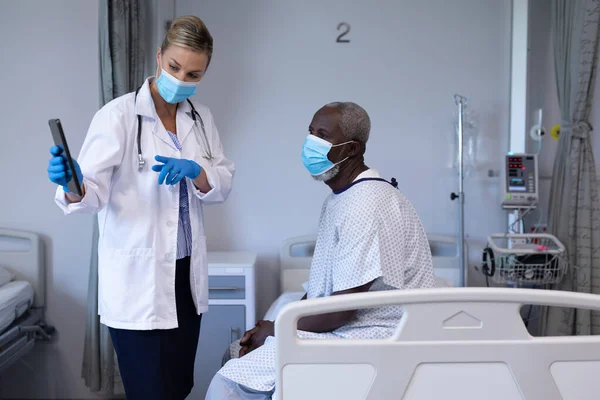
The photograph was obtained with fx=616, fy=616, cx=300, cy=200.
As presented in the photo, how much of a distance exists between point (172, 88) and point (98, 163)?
306 millimetres

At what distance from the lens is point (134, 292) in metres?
1.72

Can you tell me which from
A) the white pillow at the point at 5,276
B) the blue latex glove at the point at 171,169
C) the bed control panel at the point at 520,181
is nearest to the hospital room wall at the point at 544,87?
the bed control panel at the point at 520,181

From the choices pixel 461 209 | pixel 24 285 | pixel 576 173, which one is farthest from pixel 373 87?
pixel 24 285

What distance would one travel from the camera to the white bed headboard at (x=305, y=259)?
3.33m

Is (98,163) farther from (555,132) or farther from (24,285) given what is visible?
(555,132)

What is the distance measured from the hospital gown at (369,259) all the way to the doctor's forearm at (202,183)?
0.39m

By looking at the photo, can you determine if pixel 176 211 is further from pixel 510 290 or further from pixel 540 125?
pixel 540 125

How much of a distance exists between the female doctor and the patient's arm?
374 mm

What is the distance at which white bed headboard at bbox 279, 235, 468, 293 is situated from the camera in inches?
131

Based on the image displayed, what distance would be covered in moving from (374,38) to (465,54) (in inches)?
20.5

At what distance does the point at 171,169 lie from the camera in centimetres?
169

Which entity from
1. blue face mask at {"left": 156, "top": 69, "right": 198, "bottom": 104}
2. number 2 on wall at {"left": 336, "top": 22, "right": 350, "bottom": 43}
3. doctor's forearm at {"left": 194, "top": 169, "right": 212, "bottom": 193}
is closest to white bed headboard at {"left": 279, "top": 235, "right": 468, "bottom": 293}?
number 2 on wall at {"left": 336, "top": 22, "right": 350, "bottom": 43}

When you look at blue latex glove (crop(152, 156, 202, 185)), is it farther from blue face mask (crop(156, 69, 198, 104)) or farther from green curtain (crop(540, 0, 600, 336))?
green curtain (crop(540, 0, 600, 336))

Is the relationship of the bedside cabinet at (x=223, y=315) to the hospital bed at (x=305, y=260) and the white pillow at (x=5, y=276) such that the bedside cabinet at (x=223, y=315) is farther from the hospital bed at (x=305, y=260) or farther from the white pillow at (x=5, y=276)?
the white pillow at (x=5, y=276)
